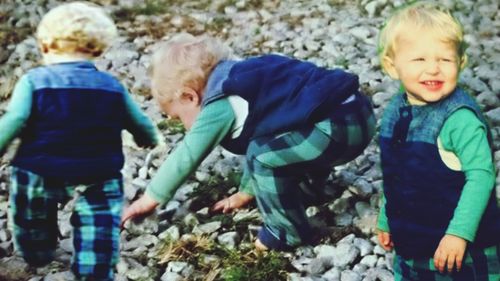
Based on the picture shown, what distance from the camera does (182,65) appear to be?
12.0 feet

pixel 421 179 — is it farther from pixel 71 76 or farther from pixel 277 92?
pixel 71 76

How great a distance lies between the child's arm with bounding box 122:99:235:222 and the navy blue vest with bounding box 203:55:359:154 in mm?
64

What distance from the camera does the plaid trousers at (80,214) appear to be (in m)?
3.14

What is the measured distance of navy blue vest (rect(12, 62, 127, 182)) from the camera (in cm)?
296

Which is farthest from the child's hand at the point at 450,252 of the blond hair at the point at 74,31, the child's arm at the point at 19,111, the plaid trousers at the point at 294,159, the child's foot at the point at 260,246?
the child's arm at the point at 19,111

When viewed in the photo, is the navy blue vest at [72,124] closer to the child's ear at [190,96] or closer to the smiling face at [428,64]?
the child's ear at [190,96]

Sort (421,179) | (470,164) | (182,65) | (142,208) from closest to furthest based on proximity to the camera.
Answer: (470,164)
(421,179)
(182,65)
(142,208)

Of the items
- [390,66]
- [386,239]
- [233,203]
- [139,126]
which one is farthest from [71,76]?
[233,203]

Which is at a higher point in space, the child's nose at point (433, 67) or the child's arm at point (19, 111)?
the child's nose at point (433, 67)

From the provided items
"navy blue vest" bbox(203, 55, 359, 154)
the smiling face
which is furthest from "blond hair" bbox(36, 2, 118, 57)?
the smiling face

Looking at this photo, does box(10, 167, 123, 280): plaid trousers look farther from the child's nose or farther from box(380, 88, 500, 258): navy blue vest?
the child's nose

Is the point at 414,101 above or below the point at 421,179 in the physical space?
above

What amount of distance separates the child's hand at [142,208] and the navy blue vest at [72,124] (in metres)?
0.67

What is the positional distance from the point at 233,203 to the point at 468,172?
164 cm
